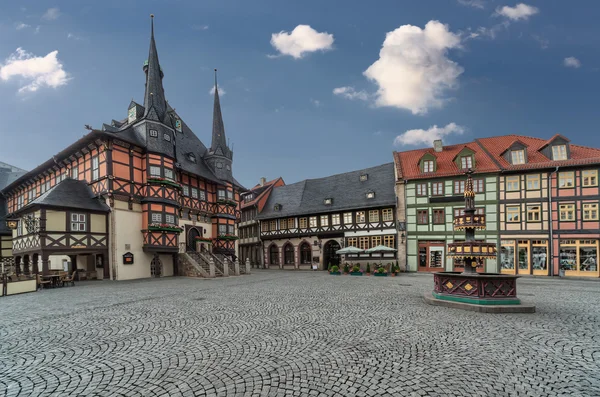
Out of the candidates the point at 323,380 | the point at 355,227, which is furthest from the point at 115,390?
the point at 355,227

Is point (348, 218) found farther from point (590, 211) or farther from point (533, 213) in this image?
point (590, 211)

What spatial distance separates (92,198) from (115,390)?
22.9m

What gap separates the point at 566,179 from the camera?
24.0 metres

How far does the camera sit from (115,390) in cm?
471

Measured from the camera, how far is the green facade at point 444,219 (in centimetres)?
2598

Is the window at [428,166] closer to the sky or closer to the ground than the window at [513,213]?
Answer: closer to the sky

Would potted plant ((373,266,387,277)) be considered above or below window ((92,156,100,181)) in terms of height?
below

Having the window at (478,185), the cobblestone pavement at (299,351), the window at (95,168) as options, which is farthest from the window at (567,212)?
the window at (95,168)

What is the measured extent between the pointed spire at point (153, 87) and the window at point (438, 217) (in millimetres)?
25544

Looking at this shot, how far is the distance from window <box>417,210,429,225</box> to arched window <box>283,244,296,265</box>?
576 inches

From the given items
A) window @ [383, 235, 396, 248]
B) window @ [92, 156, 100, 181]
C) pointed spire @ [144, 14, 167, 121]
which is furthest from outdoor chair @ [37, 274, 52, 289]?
window @ [383, 235, 396, 248]

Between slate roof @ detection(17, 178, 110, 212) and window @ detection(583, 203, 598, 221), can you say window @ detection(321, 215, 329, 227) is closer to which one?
slate roof @ detection(17, 178, 110, 212)

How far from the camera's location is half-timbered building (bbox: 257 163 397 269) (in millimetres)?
Result: 30219

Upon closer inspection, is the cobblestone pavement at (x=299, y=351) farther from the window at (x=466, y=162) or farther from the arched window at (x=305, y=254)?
the arched window at (x=305, y=254)
